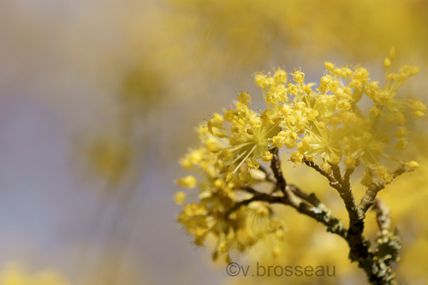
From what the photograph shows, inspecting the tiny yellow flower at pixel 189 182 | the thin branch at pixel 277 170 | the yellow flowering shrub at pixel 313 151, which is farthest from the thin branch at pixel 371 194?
the tiny yellow flower at pixel 189 182

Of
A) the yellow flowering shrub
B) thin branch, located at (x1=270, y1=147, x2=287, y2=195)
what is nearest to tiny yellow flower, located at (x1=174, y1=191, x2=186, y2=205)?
the yellow flowering shrub

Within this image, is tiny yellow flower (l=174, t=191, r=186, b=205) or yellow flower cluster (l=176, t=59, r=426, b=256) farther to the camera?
tiny yellow flower (l=174, t=191, r=186, b=205)

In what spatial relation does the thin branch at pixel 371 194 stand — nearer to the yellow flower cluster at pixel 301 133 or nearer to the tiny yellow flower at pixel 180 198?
the yellow flower cluster at pixel 301 133

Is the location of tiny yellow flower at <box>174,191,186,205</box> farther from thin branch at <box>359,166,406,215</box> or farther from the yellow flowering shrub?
thin branch at <box>359,166,406,215</box>

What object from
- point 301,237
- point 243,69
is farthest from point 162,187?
point 301,237

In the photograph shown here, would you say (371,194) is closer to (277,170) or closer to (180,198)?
(277,170)

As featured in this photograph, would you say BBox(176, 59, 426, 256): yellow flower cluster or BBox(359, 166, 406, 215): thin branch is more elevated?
BBox(176, 59, 426, 256): yellow flower cluster

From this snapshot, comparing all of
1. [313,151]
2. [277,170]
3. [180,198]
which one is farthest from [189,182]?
[313,151]

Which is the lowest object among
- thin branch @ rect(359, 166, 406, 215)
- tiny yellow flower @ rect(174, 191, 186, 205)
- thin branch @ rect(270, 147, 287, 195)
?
thin branch @ rect(359, 166, 406, 215)
